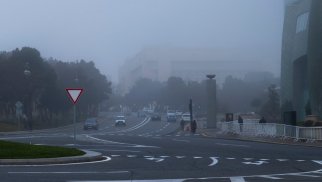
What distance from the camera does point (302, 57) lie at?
238 ft

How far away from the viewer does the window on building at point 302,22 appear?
6984cm

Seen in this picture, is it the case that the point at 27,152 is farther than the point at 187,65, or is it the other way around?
the point at 187,65

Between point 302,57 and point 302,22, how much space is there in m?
3.54

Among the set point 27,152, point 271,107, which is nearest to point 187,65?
point 271,107

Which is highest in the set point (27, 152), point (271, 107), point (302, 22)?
point (302, 22)

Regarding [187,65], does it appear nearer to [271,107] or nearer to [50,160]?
[271,107]

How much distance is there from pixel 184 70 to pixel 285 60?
48.8 meters

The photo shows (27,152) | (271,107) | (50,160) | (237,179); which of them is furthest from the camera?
(271,107)

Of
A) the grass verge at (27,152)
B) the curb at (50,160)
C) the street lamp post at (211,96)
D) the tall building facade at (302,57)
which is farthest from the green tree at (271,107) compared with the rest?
the curb at (50,160)

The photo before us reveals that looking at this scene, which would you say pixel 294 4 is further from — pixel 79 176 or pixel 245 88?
pixel 79 176

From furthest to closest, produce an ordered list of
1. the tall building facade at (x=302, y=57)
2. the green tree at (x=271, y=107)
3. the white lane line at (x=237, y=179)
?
the green tree at (x=271, y=107), the tall building facade at (x=302, y=57), the white lane line at (x=237, y=179)

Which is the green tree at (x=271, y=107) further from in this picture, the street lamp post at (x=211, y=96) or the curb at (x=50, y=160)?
the curb at (x=50, y=160)

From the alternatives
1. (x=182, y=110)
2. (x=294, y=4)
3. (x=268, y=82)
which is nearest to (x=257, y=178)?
(x=294, y=4)

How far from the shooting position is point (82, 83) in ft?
347
